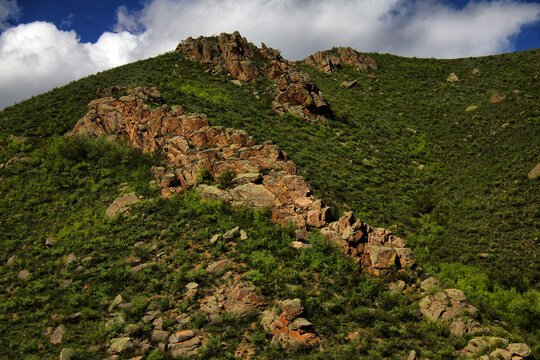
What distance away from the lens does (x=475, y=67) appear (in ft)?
178

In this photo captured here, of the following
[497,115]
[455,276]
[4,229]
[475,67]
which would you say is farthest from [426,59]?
[4,229]

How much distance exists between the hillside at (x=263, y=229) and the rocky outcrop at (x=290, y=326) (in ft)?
0.29

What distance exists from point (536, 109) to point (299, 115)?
27529 millimetres

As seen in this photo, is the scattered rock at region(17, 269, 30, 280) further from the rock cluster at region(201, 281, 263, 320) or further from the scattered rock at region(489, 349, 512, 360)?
the scattered rock at region(489, 349, 512, 360)

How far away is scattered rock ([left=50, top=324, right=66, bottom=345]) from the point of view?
1264 cm

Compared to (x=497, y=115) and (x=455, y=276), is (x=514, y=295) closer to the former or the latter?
(x=455, y=276)

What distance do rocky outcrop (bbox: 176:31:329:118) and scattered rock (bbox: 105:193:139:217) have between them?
2063 cm

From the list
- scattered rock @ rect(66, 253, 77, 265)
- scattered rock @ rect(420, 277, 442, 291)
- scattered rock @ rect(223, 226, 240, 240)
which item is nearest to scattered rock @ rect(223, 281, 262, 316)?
scattered rock @ rect(223, 226, 240, 240)

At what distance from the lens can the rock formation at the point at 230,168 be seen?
659 inches

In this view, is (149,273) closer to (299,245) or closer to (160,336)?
(160,336)

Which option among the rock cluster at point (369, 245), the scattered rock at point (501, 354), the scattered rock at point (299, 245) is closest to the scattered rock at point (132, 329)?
the scattered rock at point (299, 245)

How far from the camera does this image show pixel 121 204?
21.2m

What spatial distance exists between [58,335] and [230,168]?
13832 millimetres

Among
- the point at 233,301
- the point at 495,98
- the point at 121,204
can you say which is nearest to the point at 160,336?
the point at 233,301
